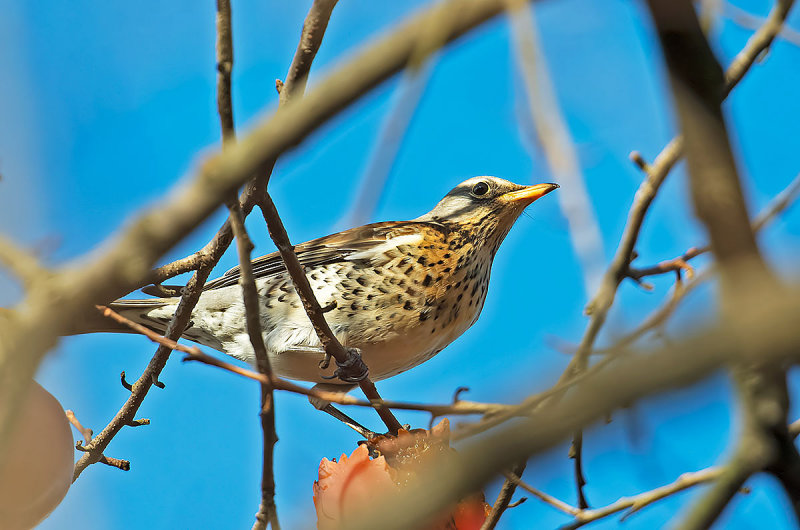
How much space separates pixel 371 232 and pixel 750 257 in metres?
→ 3.99

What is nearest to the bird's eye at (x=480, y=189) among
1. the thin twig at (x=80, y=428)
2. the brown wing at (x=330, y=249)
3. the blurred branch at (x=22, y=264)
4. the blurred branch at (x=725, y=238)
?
the brown wing at (x=330, y=249)

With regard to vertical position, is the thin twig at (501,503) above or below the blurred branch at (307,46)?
below

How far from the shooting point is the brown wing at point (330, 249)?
5004 mm

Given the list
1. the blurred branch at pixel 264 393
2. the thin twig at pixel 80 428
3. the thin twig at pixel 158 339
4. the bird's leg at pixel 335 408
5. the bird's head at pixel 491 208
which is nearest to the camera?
the blurred branch at pixel 264 393

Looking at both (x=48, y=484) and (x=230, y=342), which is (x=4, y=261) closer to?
(x=48, y=484)

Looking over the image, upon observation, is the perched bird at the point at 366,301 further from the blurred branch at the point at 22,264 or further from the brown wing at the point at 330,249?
the blurred branch at the point at 22,264

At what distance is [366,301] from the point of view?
15.2 ft

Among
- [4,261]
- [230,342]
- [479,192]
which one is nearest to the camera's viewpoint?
[4,261]

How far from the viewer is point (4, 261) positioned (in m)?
1.97

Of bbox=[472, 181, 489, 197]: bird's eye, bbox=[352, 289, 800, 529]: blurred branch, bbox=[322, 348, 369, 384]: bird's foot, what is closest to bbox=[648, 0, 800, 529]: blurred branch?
bbox=[352, 289, 800, 529]: blurred branch

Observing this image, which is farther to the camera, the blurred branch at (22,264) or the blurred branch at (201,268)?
the blurred branch at (201,268)

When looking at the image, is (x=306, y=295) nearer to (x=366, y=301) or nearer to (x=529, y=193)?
(x=366, y=301)

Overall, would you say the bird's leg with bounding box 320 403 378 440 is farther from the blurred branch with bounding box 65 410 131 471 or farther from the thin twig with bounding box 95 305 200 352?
the thin twig with bounding box 95 305 200 352

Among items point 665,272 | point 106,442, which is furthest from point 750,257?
point 106,442
